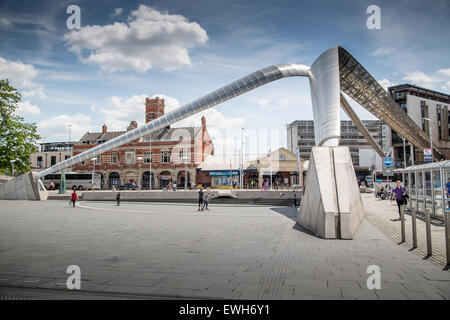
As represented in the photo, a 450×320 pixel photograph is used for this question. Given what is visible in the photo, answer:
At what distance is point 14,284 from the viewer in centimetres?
513

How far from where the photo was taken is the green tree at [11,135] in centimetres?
3262

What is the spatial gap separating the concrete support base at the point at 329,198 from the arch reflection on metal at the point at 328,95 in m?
7.65

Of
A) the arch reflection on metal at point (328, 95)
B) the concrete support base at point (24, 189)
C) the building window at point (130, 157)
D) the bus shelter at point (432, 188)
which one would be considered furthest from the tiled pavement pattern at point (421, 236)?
the building window at point (130, 157)

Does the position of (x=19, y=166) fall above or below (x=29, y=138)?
below

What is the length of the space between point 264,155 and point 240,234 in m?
46.8

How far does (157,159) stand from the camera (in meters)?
60.3

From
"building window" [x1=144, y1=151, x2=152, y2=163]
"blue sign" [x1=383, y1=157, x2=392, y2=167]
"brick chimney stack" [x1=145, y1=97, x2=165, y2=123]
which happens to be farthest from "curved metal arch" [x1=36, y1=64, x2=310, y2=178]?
"brick chimney stack" [x1=145, y1=97, x2=165, y2=123]

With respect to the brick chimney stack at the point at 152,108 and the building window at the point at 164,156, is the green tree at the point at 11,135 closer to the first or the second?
the building window at the point at 164,156

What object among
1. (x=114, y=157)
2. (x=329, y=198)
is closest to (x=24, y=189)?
(x=114, y=157)

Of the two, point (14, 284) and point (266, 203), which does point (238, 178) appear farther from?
point (14, 284)

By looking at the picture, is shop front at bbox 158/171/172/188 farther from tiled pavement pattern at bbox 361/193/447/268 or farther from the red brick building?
tiled pavement pattern at bbox 361/193/447/268

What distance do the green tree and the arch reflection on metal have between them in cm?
596

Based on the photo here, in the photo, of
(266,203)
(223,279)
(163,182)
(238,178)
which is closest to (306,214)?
(223,279)

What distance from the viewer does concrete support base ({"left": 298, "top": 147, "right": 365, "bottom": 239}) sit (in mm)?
9773
